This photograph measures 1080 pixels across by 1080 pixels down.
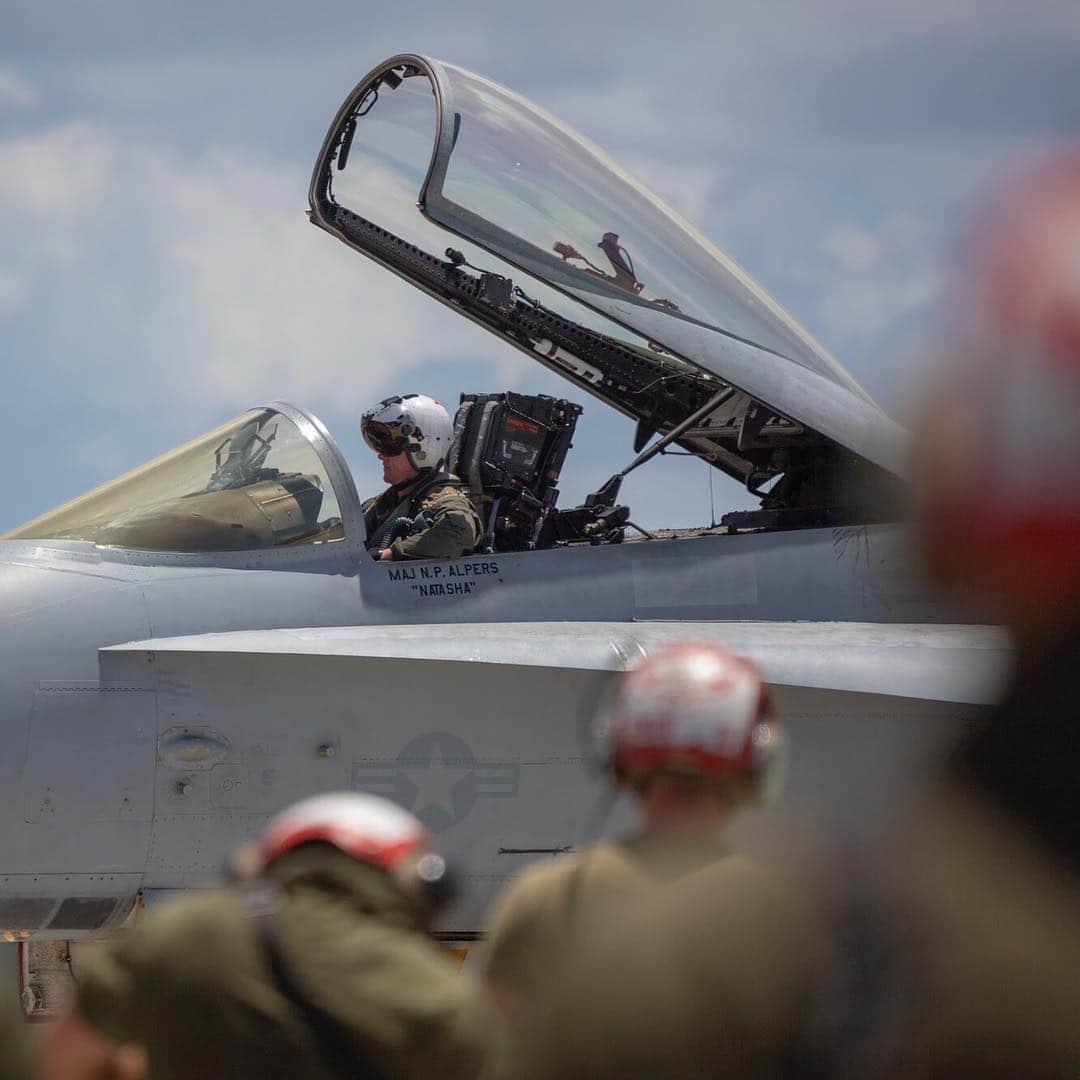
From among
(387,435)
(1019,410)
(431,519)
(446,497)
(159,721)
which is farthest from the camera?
(387,435)

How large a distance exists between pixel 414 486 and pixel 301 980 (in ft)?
18.1

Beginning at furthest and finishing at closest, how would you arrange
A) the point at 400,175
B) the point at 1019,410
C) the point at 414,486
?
the point at 400,175 < the point at 414,486 < the point at 1019,410

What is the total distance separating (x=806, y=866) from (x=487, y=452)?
7.03m

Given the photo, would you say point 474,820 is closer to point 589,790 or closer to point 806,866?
point 589,790

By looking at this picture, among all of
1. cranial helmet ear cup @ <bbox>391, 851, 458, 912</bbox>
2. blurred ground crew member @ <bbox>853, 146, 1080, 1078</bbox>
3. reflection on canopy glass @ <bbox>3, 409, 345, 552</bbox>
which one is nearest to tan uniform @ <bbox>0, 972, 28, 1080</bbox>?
cranial helmet ear cup @ <bbox>391, 851, 458, 912</bbox>

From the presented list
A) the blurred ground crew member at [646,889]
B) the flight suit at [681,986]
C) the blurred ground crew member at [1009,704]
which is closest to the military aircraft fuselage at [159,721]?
the blurred ground crew member at [646,889]

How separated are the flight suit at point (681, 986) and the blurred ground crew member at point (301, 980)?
534 mm

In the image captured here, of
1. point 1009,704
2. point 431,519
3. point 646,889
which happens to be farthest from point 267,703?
point 1009,704

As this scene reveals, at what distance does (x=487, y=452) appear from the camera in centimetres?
866

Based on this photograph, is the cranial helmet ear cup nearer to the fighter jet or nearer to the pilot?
the fighter jet

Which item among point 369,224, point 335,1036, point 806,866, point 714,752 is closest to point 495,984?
point 335,1036

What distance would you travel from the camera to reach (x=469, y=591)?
720cm

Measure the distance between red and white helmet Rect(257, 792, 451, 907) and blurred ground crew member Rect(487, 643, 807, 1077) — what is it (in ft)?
0.73

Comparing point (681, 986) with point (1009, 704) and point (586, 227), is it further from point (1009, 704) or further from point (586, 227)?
point (586, 227)
